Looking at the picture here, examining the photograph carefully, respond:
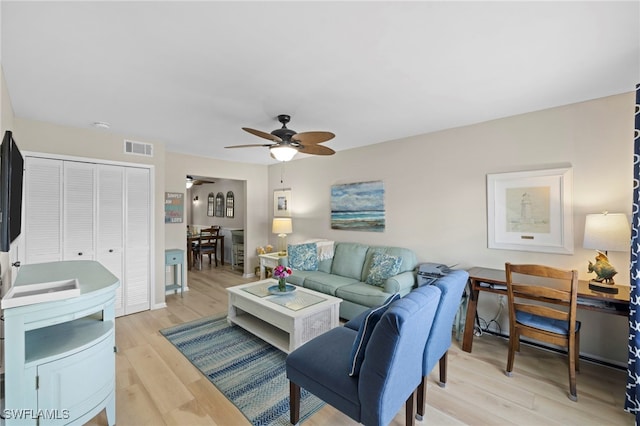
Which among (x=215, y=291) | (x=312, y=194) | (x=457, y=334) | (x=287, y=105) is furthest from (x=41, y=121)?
(x=457, y=334)

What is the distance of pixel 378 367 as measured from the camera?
4.33 ft

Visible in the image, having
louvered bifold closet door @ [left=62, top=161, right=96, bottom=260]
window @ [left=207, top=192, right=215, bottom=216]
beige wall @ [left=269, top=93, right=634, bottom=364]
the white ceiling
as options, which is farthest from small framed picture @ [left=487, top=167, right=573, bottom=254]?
window @ [left=207, top=192, right=215, bottom=216]

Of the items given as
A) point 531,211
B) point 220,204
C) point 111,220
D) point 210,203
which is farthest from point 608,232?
point 210,203

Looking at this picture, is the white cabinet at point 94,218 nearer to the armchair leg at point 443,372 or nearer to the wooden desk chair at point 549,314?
the armchair leg at point 443,372

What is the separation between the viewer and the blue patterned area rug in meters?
1.97

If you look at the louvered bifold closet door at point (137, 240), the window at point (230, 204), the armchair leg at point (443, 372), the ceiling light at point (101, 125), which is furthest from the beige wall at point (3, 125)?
the window at point (230, 204)

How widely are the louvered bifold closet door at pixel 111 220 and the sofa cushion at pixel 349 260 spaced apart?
2.94 meters

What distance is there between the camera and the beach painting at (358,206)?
161 inches

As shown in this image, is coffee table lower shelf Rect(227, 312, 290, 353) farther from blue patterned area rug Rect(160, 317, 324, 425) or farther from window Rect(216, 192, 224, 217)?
window Rect(216, 192, 224, 217)

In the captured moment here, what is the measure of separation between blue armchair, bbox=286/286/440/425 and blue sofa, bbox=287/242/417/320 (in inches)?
55.4

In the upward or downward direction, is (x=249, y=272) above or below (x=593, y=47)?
below

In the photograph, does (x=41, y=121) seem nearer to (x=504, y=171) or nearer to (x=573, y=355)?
(x=504, y=171)

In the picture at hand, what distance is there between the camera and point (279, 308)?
2648 mm

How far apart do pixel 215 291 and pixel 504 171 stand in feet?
15.1
